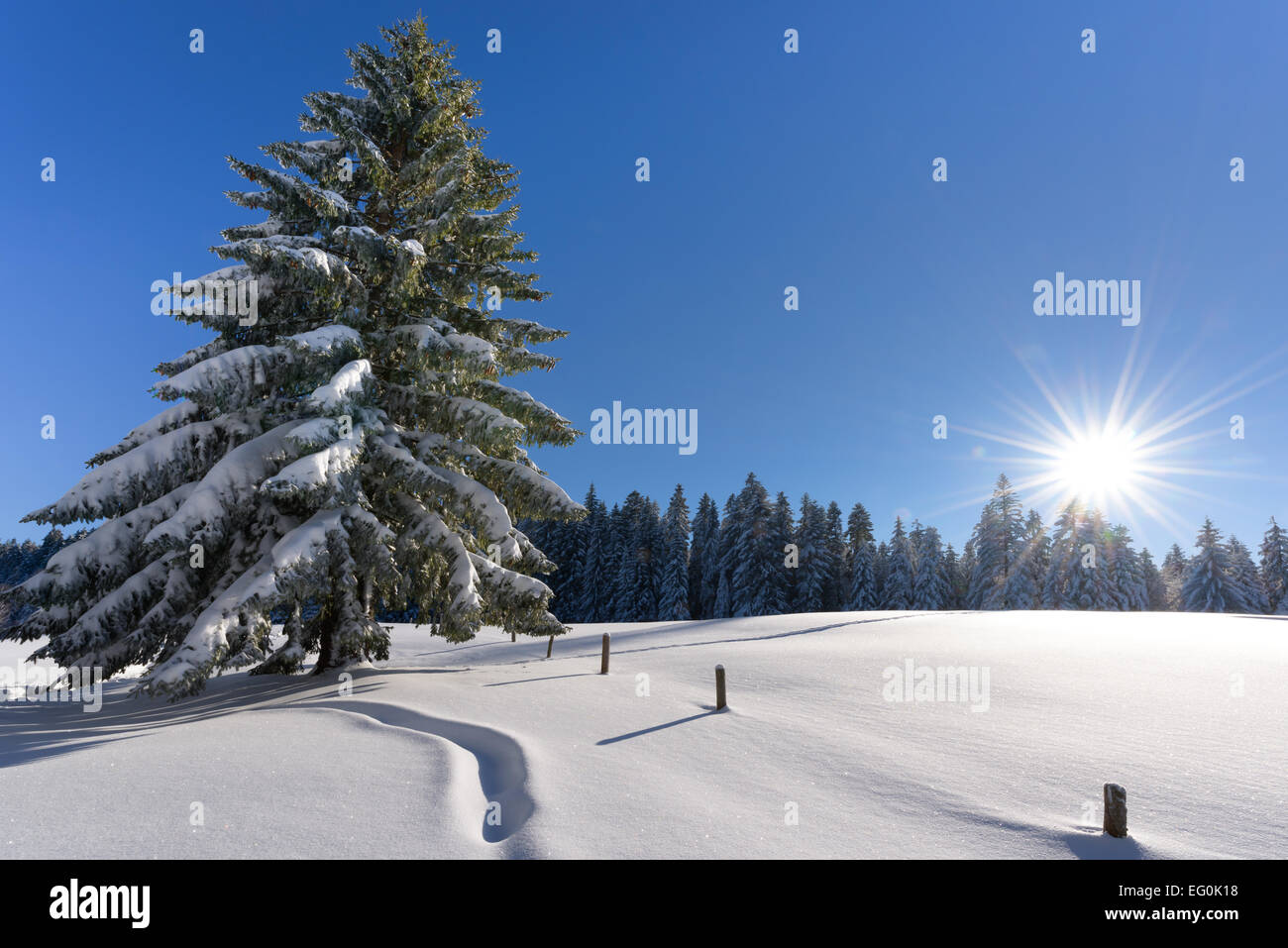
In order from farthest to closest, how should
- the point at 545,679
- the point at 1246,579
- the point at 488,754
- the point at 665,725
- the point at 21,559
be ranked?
the point at 21,559, the point at 1246,579, the point at 545,679, the point at 665,725, the point at 488,754

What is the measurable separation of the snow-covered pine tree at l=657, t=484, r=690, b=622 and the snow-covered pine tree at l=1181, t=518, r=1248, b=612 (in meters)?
44.3

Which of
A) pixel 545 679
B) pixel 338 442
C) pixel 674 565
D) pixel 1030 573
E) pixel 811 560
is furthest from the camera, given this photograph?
Result: pixel 674 565

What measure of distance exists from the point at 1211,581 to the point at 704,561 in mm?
43958

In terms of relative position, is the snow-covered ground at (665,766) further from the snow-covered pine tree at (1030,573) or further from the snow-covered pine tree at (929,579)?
the snow-covered pine tree at (929,579)

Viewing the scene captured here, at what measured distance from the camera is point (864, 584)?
52.3 meters

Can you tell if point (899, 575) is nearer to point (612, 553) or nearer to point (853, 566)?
point (853, 566)

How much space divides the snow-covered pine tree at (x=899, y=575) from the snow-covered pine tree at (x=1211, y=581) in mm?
23074

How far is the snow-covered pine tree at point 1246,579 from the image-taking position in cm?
4659

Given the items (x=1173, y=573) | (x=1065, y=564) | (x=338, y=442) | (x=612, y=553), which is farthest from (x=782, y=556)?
(x=1173, y=573)

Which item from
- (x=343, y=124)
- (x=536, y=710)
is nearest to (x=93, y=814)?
(x=536, y=710)

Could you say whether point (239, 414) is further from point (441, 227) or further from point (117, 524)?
point (441, 227)

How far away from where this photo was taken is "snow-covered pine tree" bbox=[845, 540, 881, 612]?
5231 cm

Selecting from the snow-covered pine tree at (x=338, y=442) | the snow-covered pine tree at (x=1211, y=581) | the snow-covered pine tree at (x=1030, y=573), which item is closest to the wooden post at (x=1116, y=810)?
the snow-covered pine tree at (x=338, y=442)

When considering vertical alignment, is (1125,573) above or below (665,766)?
below
